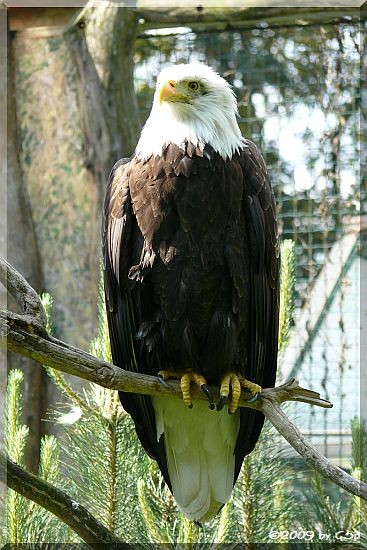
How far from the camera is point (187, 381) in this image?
7.58 ft

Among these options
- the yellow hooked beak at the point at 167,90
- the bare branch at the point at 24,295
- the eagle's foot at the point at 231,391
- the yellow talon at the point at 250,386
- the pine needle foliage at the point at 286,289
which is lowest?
the eagle's foot at the point at 231,391

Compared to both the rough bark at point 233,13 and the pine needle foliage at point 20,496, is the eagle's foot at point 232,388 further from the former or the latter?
the rough bark at point 233,13

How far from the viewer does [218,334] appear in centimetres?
230

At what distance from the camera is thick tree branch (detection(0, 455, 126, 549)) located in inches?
86.4

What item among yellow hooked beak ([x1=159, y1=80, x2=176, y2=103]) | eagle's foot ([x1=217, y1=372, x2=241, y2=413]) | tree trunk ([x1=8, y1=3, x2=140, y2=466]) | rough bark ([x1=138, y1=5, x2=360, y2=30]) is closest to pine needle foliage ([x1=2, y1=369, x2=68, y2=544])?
eagle's foot ([x1=217, y1=372, x2=241, y2=413])

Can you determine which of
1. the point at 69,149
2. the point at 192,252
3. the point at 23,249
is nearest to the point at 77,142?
the point at 69,149

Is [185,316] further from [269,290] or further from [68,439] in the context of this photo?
[68,439]

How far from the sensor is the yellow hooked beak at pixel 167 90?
2.35m

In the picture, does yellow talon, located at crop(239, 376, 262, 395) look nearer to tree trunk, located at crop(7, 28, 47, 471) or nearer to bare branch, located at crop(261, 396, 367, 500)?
bare branch, located at crop(261, 396, 367, 500)

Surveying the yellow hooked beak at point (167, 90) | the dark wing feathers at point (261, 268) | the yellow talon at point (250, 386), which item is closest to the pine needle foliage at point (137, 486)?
the dark wing feathers at point (261, 268)

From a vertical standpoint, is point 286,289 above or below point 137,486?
above

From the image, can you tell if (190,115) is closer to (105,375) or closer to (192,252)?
(192,252)

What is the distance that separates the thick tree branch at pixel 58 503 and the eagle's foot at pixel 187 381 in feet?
1.36

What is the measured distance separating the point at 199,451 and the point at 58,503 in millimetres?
552
